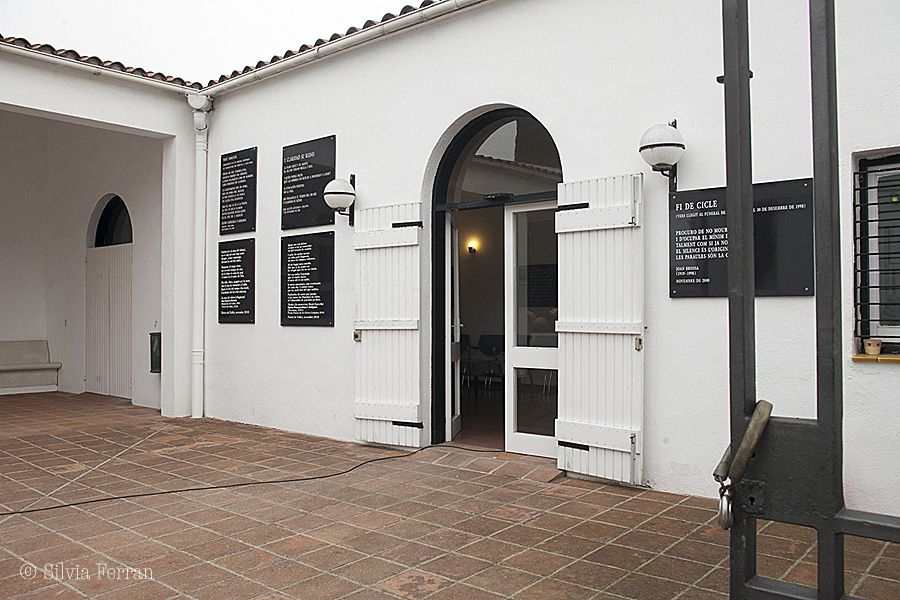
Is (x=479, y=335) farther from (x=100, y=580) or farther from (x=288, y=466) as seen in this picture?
(x=100, y=580)

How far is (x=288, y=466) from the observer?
5.55 m

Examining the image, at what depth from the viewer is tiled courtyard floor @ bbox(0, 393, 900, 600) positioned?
10.4ft

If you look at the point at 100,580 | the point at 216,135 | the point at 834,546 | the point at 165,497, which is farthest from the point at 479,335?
the point at 834,546

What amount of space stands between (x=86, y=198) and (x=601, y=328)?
26.1 ft

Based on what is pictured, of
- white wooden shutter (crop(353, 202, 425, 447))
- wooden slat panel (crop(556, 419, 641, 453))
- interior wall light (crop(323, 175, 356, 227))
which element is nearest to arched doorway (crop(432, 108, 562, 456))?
white wooden shutter (crop(353, 202, 425, 447))

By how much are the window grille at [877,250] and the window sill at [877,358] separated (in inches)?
4.5

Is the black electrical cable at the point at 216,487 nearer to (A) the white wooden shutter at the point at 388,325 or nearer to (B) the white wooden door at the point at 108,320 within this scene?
(A) the white wooden shutter at the point at 388,325

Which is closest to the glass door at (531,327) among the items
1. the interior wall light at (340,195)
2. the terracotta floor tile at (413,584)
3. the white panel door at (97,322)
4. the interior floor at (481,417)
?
the interior floor at (481,417)

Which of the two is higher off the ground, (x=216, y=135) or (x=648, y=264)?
(x=216, y=135)

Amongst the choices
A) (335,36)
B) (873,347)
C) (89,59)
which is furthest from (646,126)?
(89,59)

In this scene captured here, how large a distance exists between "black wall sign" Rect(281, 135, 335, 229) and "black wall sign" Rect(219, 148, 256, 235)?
0.50 meters

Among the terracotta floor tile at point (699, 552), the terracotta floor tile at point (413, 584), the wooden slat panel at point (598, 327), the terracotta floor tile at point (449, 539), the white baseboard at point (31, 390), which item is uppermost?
the wooden slat panel at point (598, 327)

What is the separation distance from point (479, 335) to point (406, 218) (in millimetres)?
5274

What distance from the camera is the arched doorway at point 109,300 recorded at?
31.0ft
